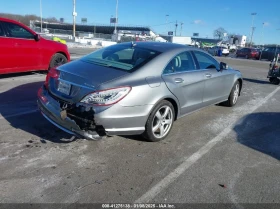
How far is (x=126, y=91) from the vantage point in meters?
3.48

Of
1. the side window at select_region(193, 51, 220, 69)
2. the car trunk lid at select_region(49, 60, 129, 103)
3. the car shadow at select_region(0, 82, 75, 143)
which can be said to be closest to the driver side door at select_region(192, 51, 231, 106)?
the side window at select_region(193, 51, 220, 69)

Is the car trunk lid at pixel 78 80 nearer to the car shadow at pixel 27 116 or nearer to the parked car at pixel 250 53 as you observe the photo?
the car shadow at pixel 27 116

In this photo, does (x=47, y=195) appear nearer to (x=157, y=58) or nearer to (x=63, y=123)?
(x=63, y=123)

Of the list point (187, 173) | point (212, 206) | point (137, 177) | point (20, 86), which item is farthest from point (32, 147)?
point (20, 86)

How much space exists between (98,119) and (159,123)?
1112 millimetres

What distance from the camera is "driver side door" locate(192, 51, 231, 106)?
16.8 feet

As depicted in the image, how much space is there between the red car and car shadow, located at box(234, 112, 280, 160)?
19.5 feet

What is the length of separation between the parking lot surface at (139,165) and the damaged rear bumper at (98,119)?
37 cm

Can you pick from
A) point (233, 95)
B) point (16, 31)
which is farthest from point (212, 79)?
point (16, 31)

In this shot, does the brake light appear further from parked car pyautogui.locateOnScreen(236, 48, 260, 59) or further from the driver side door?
parked car pyautogui.locateOnScreen(236, 48, 260, 59)

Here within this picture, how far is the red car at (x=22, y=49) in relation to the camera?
705 centimetres

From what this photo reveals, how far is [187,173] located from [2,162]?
7.45 ft

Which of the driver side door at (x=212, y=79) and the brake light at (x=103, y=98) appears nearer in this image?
the brake light at (x=103, y=98)

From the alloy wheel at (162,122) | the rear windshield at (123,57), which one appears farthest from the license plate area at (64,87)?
the alloy wheel at (162,122)
